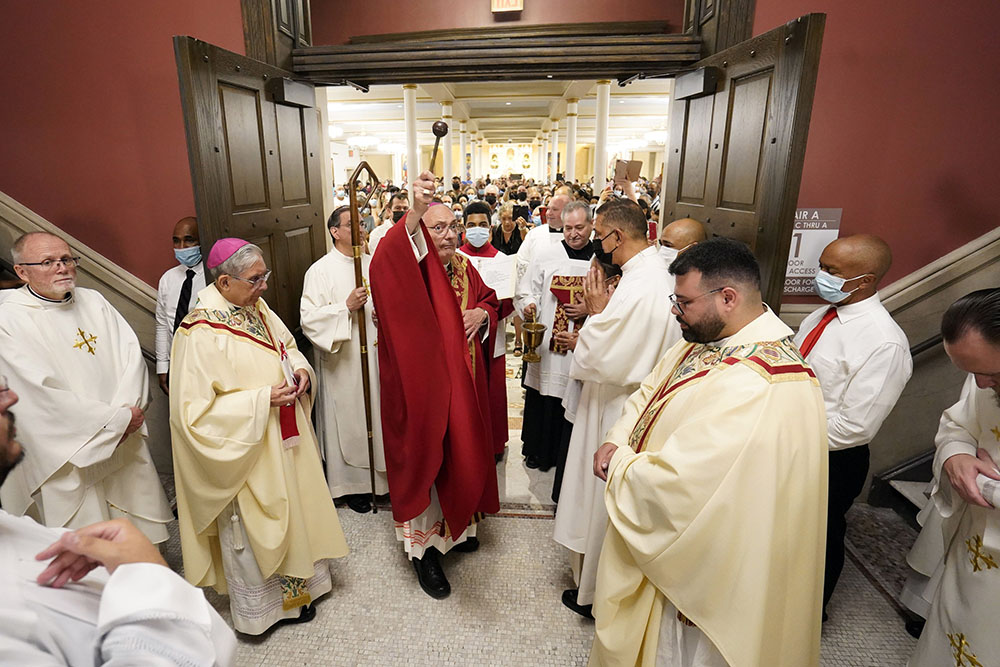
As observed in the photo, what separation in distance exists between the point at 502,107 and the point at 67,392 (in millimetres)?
19418

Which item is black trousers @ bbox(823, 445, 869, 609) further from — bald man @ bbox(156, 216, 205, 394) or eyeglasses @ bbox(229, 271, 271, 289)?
bald man @ bbox(156, 216, 205, 394)

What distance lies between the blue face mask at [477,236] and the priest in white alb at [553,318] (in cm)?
47

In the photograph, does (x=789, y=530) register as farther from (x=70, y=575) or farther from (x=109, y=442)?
(x=109, y=442)

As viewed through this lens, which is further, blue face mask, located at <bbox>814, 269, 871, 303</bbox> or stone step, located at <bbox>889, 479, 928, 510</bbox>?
stone step, located at <bbox>889, 479, 928, 510</bbox>

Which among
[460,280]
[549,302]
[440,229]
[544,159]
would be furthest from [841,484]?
[544,159]

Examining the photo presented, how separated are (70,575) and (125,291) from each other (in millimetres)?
3356

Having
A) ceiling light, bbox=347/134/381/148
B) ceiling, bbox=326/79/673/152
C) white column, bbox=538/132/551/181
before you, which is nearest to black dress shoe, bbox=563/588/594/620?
ceiling, bbox=326/79/673/152

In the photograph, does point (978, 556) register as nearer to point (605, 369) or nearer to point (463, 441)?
point (605, 369)

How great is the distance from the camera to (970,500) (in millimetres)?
1859

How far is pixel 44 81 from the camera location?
3.57m

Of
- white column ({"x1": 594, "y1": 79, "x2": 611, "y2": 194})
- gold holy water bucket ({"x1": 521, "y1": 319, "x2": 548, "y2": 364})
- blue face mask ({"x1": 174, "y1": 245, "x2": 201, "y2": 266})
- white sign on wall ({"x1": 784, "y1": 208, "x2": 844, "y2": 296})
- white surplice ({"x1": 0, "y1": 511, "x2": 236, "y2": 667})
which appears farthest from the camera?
white column ({"x1": 594, "y1": 79, "x2": 611, "y2": 194})

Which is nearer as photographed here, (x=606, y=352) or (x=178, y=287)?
(x=606, y=352)

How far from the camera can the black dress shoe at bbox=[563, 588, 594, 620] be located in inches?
112

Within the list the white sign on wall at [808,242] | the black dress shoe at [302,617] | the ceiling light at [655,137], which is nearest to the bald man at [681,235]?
the white sign on wall at [808,242]
